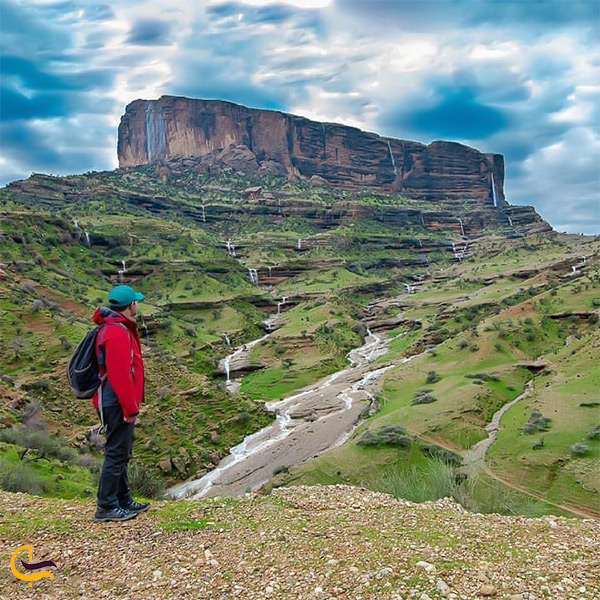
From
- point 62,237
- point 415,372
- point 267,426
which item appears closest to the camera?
point 267,426

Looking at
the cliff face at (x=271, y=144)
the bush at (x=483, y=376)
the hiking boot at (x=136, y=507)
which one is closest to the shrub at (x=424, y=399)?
the bush at (x=483, y=376)

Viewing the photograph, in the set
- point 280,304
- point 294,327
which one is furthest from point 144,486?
point 280,304

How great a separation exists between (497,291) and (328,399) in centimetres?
3918

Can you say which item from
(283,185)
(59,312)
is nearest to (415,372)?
(59,312)

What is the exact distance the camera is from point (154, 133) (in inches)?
7603

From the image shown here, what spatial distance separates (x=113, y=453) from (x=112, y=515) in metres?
0.82

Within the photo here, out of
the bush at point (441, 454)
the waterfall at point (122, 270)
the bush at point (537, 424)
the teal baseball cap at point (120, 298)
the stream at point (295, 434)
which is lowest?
the stream at point (295, 434)

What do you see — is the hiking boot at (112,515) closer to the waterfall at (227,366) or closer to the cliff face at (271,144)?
the waterfall at (227,366)

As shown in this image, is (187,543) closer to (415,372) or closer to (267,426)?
(267,426)

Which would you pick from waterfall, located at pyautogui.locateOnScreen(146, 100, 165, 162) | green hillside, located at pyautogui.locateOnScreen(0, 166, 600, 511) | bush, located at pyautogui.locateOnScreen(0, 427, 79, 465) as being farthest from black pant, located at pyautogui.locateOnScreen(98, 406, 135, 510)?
waterfall, located at pyautogui.locateOnScreen(146, 100, 165, 162)

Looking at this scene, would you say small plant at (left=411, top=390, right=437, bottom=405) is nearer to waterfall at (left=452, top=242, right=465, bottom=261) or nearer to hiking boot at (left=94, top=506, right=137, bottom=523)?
hiking boot at (left=94, top=506, right=137, bottom=523)

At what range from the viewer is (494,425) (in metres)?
25.8

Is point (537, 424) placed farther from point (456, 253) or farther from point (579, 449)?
point (456, 253)

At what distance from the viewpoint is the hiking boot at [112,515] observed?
6477mm
